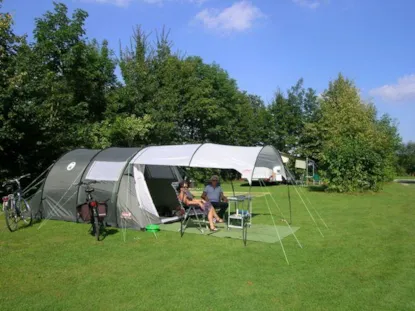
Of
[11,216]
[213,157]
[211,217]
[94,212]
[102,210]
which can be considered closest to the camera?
[94,212]

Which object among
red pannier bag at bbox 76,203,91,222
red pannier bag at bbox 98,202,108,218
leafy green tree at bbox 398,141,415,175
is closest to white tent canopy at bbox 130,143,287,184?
red pannier bag at bbox 98,202,108,218

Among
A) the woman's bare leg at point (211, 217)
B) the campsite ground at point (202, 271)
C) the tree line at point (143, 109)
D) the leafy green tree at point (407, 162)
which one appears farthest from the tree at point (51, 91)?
the leafy green tree at point (407, 162)

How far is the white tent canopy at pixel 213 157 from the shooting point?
24.8 ft

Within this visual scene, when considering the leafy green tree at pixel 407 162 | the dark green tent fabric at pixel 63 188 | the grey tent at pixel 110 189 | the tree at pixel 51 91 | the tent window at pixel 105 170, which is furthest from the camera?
the leafy green tree at pixel 407 162

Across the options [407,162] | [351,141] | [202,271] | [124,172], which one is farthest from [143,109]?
[407,162]

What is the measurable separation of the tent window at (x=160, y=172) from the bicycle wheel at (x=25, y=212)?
3.13 meters

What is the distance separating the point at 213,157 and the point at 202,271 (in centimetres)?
302

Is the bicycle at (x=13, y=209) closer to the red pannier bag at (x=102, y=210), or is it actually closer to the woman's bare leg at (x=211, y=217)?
the red pannier bag at (x=102, y=210)

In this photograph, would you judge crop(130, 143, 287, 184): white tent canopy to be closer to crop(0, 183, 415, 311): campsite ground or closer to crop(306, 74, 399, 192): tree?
crop(0, 183, 415, 311): campsite ground

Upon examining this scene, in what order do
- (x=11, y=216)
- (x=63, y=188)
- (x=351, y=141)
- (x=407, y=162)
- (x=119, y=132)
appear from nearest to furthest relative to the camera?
(x=11, y=216), (x=63, y=188), (x=119, y=132), (x=351, y=141), (x=407, y=162)

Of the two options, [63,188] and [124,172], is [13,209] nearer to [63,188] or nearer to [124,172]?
[63,188]

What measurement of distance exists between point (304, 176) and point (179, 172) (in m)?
17.8

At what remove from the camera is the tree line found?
525 inches

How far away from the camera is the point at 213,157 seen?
7.99 metres
